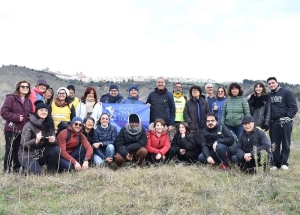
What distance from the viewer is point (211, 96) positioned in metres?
8.20

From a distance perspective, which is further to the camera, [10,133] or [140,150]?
[140,150]

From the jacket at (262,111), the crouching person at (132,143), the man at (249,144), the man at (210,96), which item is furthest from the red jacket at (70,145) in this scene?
the jacket at (262,111)

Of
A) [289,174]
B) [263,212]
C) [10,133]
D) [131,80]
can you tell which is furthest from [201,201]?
[131,80]

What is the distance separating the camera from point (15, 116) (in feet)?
19.1

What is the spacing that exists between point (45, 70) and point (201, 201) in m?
55.3

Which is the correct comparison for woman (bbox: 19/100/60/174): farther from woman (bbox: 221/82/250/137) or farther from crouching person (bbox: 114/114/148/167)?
woman (bbox: 221/82/250/137)

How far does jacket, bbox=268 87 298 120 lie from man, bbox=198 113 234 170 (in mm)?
1176

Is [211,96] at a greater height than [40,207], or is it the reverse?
[211,96]

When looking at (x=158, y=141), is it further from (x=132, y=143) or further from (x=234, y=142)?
(x=234, y=142)

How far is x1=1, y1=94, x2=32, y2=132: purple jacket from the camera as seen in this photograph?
5836 millimetres

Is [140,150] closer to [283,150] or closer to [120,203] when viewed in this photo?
A: [120,203]

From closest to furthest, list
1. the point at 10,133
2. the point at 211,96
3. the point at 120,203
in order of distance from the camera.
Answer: the point at 120,203 → the point at 10,133 → the point at 211,96

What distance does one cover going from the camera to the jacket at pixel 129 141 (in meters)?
6.75

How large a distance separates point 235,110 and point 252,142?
1.06 m
